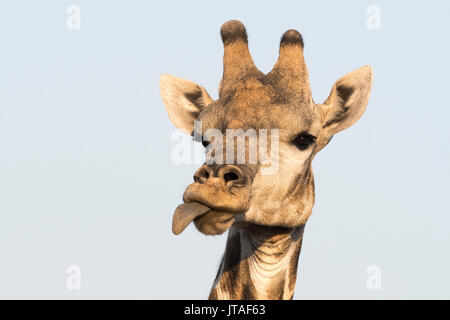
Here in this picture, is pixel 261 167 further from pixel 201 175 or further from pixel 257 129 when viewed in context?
pixel 201 175

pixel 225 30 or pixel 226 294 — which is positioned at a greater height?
pixel 225 30

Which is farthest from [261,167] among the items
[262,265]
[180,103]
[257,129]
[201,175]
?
[180,103]

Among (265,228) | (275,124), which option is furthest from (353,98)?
(265,228)

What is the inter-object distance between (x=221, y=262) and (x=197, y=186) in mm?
2990

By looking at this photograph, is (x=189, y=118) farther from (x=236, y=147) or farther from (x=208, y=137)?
(x=236, y=147)

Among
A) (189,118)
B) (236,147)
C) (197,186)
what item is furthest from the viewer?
(189,118)

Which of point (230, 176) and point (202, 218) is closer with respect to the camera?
point (202, 218)

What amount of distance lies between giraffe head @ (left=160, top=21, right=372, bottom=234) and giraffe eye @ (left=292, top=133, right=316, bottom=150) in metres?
0.01

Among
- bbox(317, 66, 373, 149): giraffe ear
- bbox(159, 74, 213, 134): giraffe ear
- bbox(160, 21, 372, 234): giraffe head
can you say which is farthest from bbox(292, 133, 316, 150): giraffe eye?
bbox(159, 74, 213, 134): giraffe ear

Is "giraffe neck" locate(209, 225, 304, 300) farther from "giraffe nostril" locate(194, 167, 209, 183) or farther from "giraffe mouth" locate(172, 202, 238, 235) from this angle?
"giraffe nostril" locate(194, 167, 209, 183)

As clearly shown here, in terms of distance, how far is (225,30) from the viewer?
12.8m

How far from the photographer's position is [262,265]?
38.2ft

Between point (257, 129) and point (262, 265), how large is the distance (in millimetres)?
2063

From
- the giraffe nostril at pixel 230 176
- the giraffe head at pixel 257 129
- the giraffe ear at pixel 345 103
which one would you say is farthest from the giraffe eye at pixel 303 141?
the giraffe nostril at pixel 230 176
